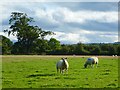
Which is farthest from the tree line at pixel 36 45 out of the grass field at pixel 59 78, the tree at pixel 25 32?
the grass field at pixel 59 78

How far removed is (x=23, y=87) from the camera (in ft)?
61.0

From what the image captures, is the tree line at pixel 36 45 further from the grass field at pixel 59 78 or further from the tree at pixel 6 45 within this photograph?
the grass field at pixel 59 78

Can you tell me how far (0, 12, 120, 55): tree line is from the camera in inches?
4082

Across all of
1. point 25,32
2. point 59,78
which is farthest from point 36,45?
point 59,78

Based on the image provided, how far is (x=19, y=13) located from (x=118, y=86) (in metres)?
99.1

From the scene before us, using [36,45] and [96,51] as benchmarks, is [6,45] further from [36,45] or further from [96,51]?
[96,51]

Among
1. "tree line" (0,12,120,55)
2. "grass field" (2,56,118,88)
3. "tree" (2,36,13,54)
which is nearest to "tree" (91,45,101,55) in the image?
"tree line" (0,12,120,55)

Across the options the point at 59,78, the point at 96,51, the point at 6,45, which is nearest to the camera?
the point at 59,78

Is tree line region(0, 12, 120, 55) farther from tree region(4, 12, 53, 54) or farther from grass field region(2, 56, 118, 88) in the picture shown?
grass field region(2, 56, 118, 88)

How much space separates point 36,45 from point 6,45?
32.4 ft

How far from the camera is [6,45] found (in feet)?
356

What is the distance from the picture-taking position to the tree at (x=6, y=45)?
105 metres

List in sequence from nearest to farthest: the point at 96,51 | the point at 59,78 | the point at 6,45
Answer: the point at 59,78, the point at 96,51, the point at 6,45

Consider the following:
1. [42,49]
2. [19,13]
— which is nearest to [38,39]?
[42,49]
